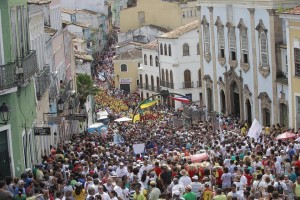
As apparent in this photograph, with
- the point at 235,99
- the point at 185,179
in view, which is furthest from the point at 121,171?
the point at 235,99

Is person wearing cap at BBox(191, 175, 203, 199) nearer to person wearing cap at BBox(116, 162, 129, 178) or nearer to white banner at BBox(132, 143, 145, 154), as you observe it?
person wearing cap at BBox(116, 162, 129, 178)

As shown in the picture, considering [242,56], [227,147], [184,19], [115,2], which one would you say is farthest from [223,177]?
[115,2]

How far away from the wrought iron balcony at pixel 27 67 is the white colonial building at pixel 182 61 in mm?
52237

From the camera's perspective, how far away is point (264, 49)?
186ft

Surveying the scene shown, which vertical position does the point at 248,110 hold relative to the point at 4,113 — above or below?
below

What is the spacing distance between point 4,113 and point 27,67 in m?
2.77

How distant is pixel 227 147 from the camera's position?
3347 cm

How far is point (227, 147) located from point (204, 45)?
33.1 meters

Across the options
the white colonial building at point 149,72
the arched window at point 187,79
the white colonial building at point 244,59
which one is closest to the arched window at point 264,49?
the white colonial building at point 244,59

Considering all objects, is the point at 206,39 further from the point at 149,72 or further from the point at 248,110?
the point at 149,72

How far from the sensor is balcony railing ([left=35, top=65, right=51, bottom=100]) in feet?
118

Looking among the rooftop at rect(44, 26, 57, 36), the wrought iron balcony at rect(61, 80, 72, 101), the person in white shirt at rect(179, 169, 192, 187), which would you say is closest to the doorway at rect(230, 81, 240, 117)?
the wrought iron balcony at rect(61, 80, 72, 101)

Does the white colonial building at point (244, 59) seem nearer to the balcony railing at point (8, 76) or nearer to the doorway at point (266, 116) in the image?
the doorway at point (266, 116)

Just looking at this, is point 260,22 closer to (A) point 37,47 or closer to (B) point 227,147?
(A) point 37,47
